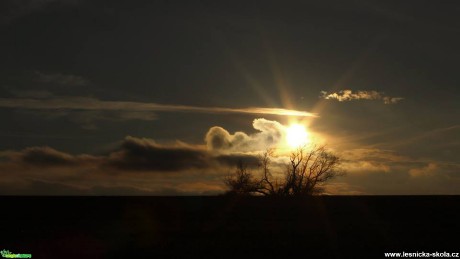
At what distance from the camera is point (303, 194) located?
54188 mm
